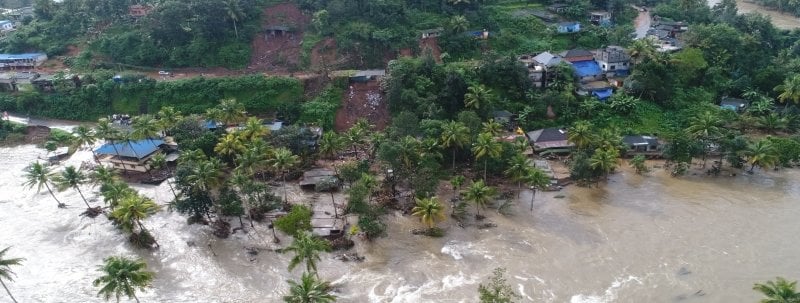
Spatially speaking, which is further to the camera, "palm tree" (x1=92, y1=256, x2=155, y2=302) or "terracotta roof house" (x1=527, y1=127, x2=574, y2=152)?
"terracotta roof house" (x1=527, y1=127, x2=574, y2=152)

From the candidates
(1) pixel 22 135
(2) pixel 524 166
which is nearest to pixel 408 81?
(2) pixel 524 166

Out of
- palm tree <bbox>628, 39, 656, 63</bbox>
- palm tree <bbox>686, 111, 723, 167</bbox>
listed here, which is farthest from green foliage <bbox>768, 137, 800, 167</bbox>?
palm tree <bbox>628, 39, 656, 63</bbox>

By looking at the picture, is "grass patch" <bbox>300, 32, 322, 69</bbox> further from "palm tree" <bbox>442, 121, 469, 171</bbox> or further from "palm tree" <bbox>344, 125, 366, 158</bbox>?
"palm tree" <bbox>442, 121, 469, 171</bbox>

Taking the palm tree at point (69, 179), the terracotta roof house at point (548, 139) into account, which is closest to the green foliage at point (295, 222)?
the palm tree at point (69, 179)

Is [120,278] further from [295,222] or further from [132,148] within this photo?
[132,148]

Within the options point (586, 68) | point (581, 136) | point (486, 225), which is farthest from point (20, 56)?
point (586, 68)

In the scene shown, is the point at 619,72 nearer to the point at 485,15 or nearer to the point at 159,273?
the point at 485,15
